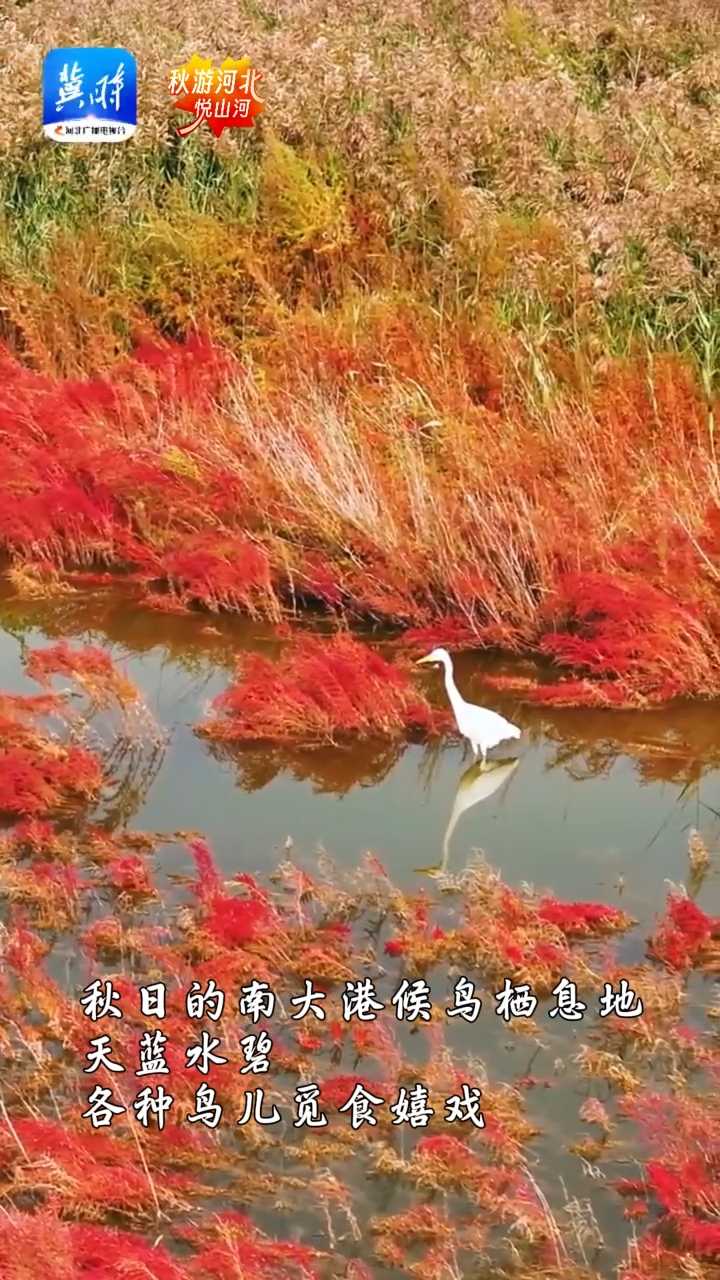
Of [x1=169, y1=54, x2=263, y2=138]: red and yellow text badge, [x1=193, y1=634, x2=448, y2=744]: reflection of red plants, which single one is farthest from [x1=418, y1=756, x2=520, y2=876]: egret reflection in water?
[x1=169, y1=54, x2=263, y2=138]: red and yellow text badge

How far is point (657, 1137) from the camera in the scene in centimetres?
450

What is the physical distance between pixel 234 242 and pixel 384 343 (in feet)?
5.70

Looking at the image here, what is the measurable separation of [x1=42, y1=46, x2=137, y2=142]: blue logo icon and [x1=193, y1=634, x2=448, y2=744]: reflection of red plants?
6.23 metres

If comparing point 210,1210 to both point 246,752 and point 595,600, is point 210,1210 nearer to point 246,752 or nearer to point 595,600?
point 246,752

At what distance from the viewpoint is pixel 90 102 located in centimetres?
1219

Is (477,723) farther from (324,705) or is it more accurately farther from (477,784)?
(324,705)

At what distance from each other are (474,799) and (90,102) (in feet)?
24.3

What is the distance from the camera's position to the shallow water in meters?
6.11

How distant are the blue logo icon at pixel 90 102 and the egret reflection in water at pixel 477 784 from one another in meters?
6.78

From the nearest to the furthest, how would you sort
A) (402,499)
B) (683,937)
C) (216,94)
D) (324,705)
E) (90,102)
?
(683,937)
(324,705)
(402,499)
(90,102)
(216,94)

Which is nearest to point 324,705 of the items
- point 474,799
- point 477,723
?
point 477,723

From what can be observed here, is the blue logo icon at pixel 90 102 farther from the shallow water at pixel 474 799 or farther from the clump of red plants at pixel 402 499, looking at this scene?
the shallow water at pixel 474 799

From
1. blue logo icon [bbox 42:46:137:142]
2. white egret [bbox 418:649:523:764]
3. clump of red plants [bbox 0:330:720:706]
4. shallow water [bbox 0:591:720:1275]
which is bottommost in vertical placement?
shallow water [bbox 0:591:720:1275]

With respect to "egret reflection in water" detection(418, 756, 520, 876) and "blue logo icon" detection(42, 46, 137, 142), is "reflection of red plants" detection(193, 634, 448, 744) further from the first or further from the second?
"blue logo icon" detection(42, 46, 137, 142)
